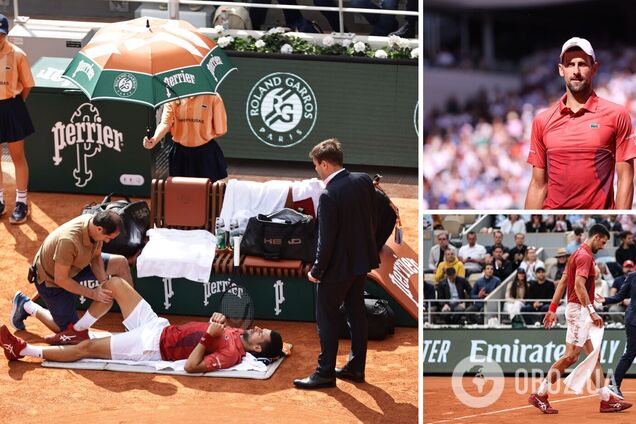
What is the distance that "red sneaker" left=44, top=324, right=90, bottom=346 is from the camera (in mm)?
8750

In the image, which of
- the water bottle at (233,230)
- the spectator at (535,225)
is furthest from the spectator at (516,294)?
the water bottle at (233,230)

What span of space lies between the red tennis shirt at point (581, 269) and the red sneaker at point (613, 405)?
50cm

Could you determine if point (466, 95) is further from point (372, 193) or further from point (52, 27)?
point (52, 27)

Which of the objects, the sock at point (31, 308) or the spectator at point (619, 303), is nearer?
the spectator at point (619, 303)

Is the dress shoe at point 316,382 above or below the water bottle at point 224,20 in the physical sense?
below

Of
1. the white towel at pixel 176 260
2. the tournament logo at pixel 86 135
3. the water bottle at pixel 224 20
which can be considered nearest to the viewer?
the white towel at pixel 176 260

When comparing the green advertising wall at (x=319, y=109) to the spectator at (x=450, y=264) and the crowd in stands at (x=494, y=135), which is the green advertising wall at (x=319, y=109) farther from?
the spectator at (x=450, y=264)

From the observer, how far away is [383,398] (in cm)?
812

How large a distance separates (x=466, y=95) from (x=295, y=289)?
2.67 meters

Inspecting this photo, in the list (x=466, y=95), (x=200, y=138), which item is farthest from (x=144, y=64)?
(x=466, y=95)

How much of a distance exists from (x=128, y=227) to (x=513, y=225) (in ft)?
14.3

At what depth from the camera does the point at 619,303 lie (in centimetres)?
629

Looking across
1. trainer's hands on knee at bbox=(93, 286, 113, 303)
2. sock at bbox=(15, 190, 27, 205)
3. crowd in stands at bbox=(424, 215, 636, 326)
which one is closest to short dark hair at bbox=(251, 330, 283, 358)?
trainer's hands on knee at bbox=(93, 286, 113, 303)

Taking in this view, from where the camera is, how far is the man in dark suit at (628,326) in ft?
19.8
